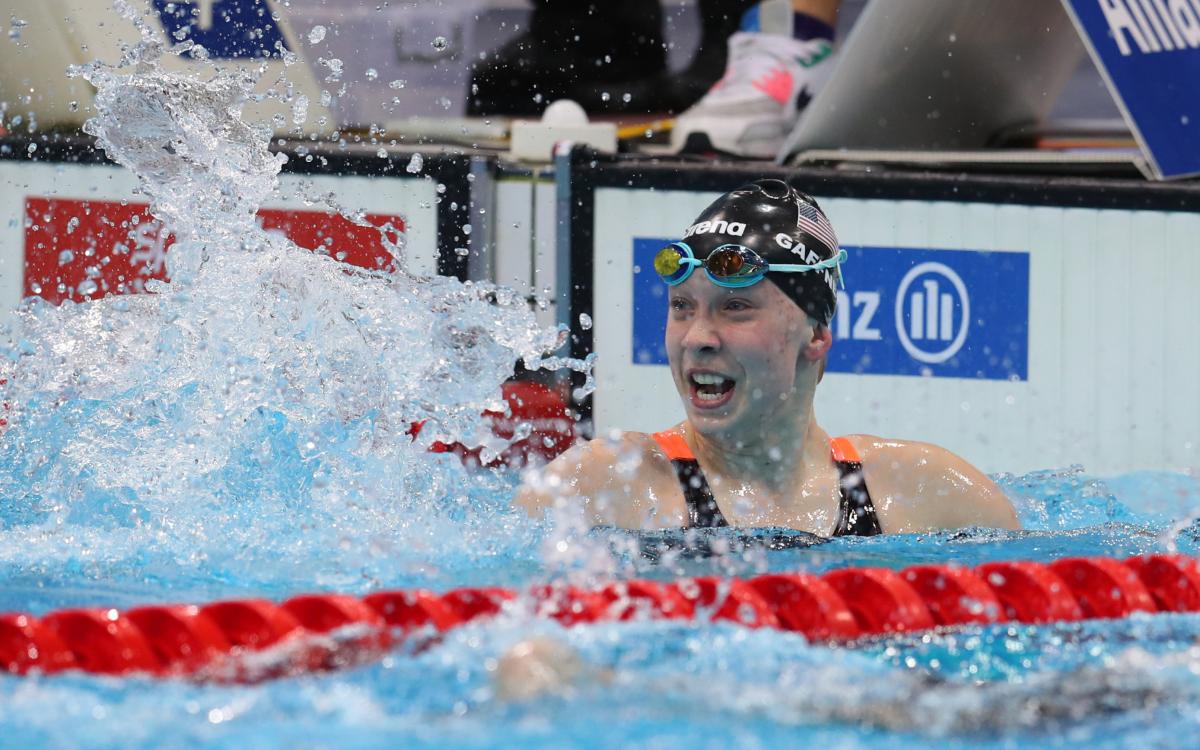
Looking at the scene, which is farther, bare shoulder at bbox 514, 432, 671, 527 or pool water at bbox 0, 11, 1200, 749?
bare shoulder at bbox 514, 432, 671, 527

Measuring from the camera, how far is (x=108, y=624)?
6.69 ft

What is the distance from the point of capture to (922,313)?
427cm

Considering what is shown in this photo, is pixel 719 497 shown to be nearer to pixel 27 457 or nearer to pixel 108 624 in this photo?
pixel 108 624

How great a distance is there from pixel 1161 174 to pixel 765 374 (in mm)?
2161

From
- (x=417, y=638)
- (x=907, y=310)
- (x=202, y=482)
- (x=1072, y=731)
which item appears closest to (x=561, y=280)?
(x=907, y=310)

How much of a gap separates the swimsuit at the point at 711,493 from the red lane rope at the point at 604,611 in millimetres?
436

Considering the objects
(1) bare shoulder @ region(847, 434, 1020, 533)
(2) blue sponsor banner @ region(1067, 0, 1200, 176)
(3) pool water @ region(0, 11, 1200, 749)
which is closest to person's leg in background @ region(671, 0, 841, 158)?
(2) blue sponsor banner @ region(1067, 0, 1200, 176)

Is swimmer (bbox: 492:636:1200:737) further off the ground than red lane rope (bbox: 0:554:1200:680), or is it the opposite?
red lane rope (bbox: 0:554:1200:680)

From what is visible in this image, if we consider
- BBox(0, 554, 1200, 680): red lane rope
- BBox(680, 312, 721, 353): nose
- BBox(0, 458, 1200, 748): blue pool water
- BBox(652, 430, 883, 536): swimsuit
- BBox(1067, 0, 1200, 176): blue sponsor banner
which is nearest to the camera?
BBox(0, 458, 1200, 748): blue pool water

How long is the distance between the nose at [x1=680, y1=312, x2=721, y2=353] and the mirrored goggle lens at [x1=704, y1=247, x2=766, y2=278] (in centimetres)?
9

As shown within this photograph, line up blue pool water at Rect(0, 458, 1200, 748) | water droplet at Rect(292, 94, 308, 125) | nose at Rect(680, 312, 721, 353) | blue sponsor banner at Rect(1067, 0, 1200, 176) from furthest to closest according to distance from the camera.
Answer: water droplet at Rect(292, 94, 308, 125), blue sponsor banner at Rect(1067, 0, 1200, 176), nose at Rect(680, 312, 721, 353), blue pool water at Rect(0, 458, 1200, 748)

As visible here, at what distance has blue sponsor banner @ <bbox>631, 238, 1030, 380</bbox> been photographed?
4273mm

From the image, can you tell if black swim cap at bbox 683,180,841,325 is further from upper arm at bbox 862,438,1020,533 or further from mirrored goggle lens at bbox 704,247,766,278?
upper arm at bbox 862,438,1020,533

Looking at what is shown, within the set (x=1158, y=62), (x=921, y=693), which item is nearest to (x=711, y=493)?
(x=921, y=693)
